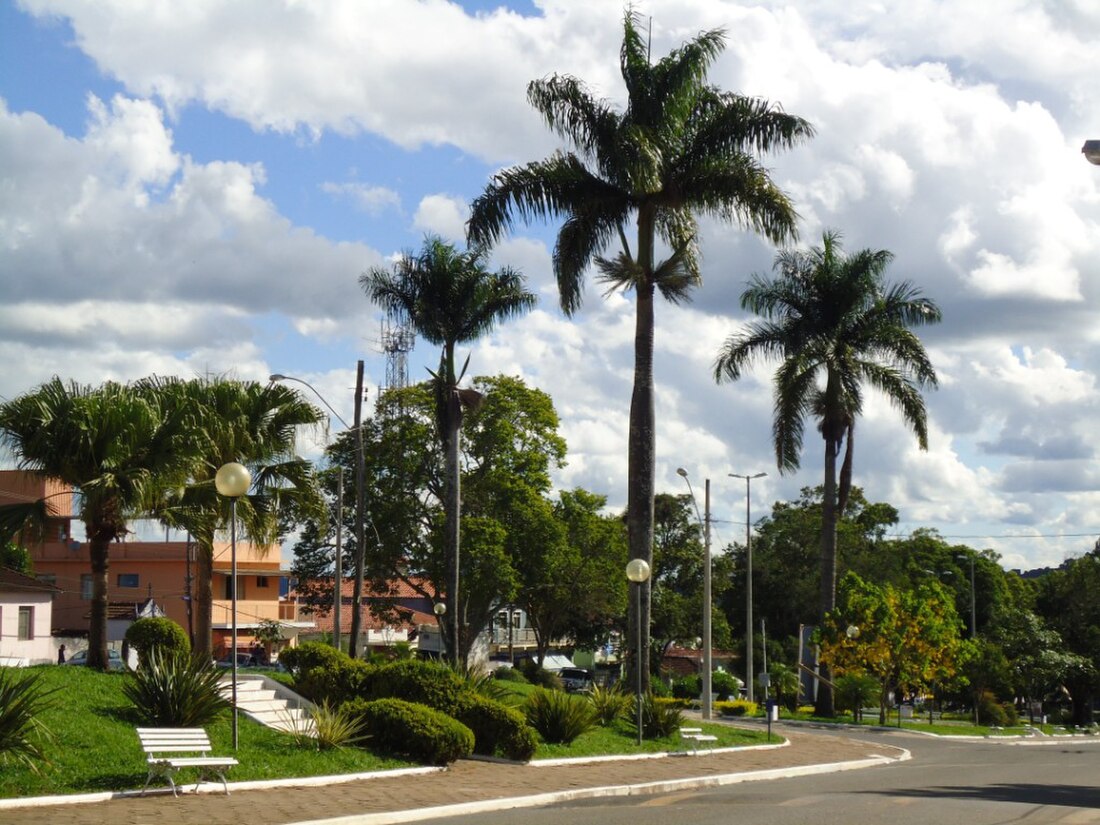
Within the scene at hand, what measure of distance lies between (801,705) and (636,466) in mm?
29461

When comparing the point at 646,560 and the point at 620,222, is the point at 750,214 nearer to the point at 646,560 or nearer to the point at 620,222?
the point at 620,222

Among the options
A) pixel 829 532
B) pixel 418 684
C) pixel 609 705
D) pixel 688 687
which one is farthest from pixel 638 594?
pixel 688 687

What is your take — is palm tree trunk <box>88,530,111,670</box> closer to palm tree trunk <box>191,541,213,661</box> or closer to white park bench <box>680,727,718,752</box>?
palm tree trunk <box>191,541,213,661</box>

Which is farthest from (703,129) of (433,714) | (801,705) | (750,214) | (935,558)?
(935,558)

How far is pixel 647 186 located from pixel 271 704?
1289 centimetres

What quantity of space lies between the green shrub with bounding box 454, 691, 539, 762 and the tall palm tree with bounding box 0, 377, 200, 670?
6.47m

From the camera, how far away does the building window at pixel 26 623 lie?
36188mm

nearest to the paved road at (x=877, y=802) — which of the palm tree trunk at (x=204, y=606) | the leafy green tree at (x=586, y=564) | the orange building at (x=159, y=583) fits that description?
the palm tree trunk at (x=204, y=606)

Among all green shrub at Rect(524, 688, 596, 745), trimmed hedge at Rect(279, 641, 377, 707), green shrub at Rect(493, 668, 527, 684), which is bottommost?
green shrub at Rect(493, 668, 527, 684)

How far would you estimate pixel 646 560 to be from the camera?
2589 centimetres

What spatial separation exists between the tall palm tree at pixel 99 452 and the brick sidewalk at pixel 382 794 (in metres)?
7.08

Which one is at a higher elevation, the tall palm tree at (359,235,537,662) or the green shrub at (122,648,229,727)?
the tall palm tree at (359,235,537,662)

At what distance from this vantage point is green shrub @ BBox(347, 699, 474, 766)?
740 inches

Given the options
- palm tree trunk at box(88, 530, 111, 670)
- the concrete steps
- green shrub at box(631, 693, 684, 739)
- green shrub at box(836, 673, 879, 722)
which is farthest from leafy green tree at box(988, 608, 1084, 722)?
palm tree trunk at box(88, 530, 111, 670)
